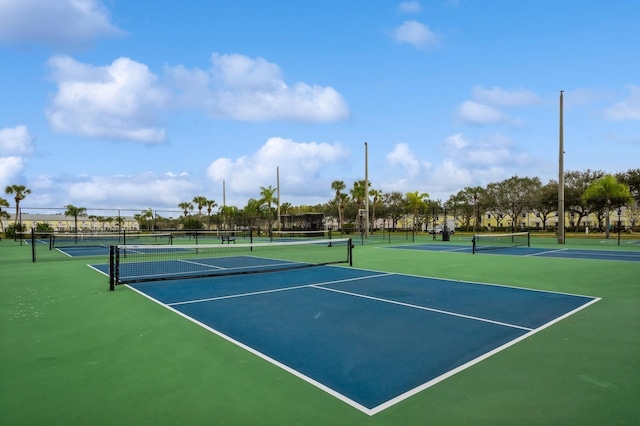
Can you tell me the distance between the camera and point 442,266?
13.5 meters

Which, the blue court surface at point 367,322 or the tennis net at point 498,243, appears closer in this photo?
the blue court surface at point 367,322

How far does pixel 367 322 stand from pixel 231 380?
2687mm

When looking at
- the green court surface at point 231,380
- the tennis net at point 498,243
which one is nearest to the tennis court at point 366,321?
the green court surface at point 231,380

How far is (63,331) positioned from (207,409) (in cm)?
371

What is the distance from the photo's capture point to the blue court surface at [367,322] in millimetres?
4129

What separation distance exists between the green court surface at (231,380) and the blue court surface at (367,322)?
0.77 feet

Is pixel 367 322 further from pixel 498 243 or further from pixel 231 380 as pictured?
pixel 498 243

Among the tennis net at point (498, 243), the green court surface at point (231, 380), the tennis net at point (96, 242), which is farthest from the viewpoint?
the tennis net at point (96, 242)

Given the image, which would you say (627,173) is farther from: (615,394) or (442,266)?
(615,394)

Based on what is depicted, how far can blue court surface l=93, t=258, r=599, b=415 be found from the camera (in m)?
4.13

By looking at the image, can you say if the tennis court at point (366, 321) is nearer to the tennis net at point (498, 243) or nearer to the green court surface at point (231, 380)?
the green court surface at point (231, 380)

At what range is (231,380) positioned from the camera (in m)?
3.98

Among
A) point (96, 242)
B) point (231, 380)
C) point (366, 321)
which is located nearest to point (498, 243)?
point (366, 321)

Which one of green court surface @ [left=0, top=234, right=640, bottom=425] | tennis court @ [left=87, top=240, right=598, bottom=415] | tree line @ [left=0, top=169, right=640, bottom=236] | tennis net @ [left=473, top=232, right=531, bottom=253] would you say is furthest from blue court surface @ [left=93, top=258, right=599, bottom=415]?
tree line @ [left=0, top=169, right=640, bottom=236]
